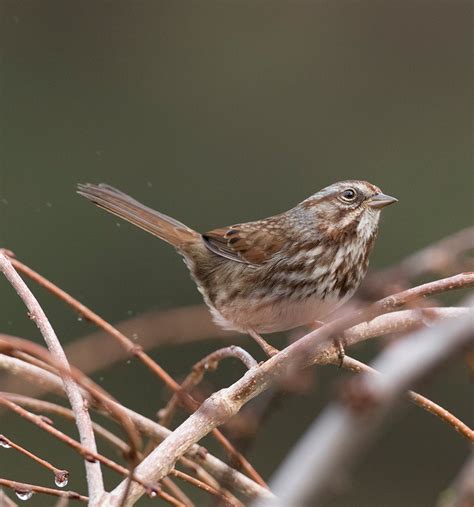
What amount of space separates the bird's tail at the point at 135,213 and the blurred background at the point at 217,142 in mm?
2804

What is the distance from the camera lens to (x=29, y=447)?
628cm

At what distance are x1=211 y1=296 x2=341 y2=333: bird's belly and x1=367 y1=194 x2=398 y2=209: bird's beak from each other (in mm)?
258

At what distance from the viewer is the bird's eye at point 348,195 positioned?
8.89ft

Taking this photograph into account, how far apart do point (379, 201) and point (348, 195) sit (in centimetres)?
11

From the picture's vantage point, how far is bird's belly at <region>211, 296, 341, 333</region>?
8.63 ft

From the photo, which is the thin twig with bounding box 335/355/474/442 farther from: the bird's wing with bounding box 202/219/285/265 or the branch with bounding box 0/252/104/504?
the bird's wing with bounding box 202/219/285/265

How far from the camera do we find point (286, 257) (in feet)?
9.20

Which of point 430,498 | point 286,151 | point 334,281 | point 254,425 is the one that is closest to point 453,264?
point 254,425

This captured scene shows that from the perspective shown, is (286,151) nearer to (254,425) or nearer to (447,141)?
(447,141)

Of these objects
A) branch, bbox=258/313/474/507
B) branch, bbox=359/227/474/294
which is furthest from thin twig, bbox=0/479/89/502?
branch, bbox=258/313/474/507

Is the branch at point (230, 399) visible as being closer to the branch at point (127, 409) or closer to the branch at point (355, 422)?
the branch at point (127, 409)

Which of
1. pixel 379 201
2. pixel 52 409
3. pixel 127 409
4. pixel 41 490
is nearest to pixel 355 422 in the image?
pixel 41 490

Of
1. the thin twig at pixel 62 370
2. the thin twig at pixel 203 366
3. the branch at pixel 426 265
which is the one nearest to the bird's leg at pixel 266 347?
the thin twig at pixel 203 366

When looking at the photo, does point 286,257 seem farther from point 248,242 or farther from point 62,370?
point 62,370
